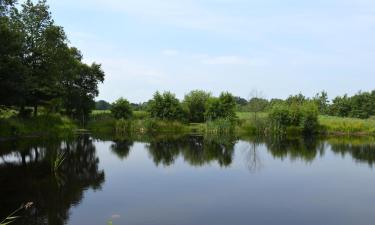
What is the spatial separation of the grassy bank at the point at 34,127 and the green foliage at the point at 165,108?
13770 millimetres

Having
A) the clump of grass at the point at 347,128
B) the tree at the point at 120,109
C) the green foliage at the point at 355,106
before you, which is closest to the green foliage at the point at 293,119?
the clump of grass at the point at 347,128

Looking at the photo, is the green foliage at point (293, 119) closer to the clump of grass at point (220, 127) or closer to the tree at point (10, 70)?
the clump of grass at point (220, 127)

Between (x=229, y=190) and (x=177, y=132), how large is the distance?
1350 inches

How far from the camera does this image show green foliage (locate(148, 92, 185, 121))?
50.2 meters

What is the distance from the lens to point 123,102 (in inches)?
2062

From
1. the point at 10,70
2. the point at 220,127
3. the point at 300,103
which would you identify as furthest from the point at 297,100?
the point at 10,70

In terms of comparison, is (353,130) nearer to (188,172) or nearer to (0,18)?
(188,172)

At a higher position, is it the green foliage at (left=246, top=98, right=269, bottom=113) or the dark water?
the green foliage at (left=246, top=98, right=269, bottom=113)

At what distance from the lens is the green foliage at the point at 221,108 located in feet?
165

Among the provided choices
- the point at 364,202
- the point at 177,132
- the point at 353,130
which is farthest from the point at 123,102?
the point at 364,202

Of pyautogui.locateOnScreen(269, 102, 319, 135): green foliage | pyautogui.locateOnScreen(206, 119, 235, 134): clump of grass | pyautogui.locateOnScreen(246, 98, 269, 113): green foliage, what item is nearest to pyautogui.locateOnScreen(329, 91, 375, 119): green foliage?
pyautogui.locateOnScreen(269, 102, 319, 135): green foliage

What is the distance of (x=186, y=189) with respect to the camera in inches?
555

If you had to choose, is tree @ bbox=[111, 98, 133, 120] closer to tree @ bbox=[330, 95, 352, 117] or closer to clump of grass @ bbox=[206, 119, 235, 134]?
clump of grass @ bbox=[206, 119, 235, 134]

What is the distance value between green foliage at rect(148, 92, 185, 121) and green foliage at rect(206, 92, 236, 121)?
12.5ft
